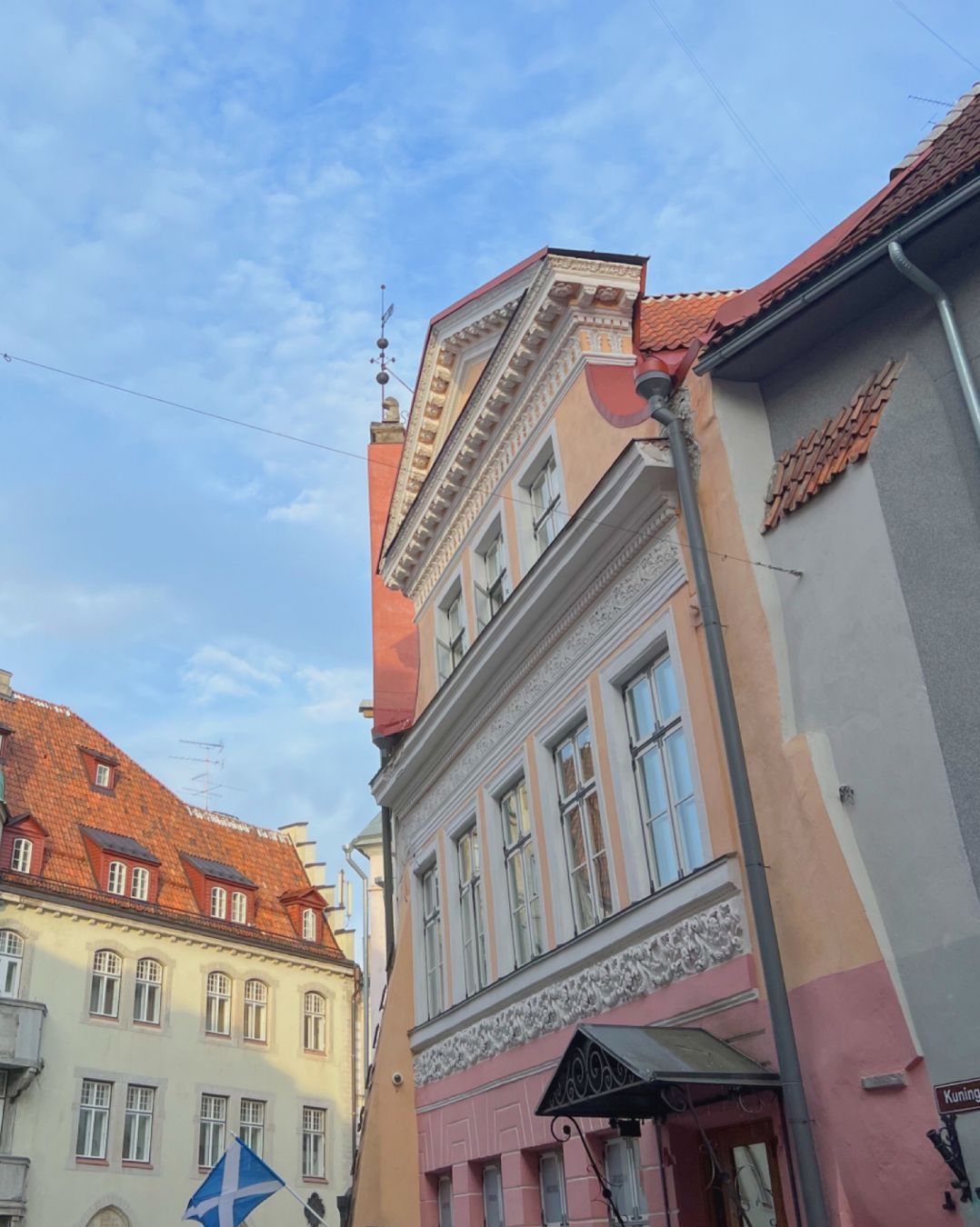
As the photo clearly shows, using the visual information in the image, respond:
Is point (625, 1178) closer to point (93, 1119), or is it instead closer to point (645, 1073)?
point (645, 1073)

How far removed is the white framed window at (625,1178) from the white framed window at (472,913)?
3.34m

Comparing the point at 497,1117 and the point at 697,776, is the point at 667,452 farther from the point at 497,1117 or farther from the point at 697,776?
the point at 497,1117

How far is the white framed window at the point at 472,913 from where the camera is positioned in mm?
13984

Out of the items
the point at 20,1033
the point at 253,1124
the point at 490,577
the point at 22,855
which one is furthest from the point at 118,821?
the point at 490,577

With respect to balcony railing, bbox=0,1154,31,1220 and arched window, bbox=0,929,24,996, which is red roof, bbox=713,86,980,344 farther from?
balcony railing, bbox=0,1154,31,1220

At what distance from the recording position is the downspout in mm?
7607

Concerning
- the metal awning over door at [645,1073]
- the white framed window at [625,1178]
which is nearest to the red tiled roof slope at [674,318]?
Result: the metal awning over door at [645,1073]

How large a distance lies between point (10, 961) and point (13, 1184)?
5.02 meters

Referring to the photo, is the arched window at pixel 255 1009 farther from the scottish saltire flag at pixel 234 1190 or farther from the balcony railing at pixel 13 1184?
the scottish saltire flag at pixel 234 1190

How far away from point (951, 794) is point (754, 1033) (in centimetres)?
233

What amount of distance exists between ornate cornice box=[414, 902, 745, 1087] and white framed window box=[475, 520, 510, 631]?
15.4ft

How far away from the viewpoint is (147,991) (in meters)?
32.8

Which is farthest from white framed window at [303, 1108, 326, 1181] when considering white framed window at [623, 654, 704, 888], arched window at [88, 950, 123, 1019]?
white framed window at [623, 654, 704, 888]

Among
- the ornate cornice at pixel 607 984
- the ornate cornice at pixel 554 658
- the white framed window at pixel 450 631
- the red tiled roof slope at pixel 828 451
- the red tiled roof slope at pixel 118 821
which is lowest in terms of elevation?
the ornate cornice at pixel 607 984
